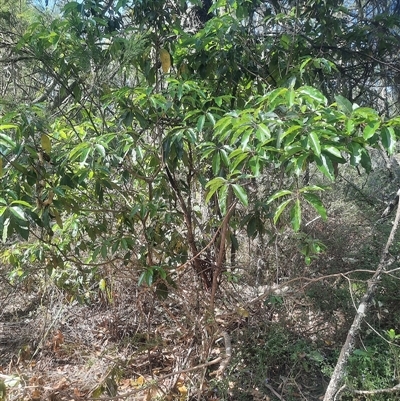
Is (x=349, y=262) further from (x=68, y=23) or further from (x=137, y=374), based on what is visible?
(x=68, y=23)

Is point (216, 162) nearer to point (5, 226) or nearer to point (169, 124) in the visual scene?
point (169, 124)

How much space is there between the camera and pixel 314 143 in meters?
1.55

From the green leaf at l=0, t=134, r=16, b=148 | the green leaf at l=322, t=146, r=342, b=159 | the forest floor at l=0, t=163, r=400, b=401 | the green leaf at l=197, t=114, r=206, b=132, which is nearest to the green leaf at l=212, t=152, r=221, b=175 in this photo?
the green leaf at l=197, t=114, r=206, b=132

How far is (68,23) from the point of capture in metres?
2.34

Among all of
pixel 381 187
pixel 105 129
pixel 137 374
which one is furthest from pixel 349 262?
pixel 105 129

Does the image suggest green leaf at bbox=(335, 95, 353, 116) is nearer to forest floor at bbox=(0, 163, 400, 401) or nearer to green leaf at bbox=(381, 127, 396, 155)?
green leaf at bbox=(381, 127, 396, 155)

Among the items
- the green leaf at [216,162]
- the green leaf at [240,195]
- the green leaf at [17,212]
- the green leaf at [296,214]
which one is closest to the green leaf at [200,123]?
the green leaf at [216,162]

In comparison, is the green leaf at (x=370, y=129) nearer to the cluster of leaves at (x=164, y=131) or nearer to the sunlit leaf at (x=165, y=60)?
the cluster of leaves at (x=164, y=131)

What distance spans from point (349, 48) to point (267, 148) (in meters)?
1.98

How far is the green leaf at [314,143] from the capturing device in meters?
1.53

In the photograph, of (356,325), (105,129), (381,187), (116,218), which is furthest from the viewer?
(381,187)

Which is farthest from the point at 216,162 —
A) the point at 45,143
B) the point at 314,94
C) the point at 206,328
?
the point at 206,328

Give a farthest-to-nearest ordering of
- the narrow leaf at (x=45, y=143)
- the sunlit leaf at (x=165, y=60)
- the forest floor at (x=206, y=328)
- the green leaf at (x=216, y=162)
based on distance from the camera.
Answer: the forest floor at (x=206, y=328), the sunlit leaf at (x=165, y=60), the narrow leaf at (x=45, y=143), the green leaf at (x=216, y=162)

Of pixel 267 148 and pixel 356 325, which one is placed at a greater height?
pixel 267 148
